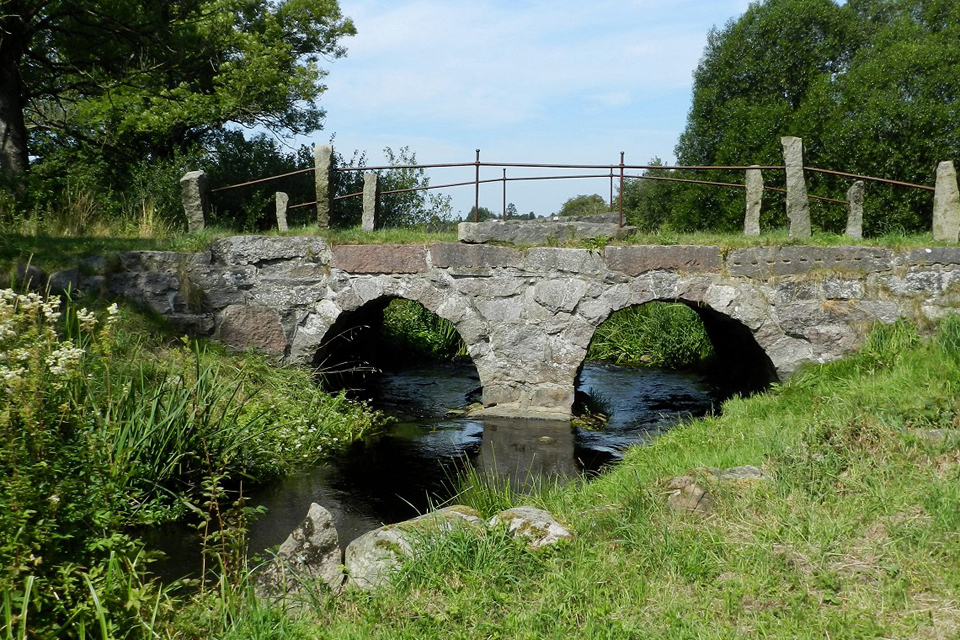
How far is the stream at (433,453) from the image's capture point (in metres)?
5.99

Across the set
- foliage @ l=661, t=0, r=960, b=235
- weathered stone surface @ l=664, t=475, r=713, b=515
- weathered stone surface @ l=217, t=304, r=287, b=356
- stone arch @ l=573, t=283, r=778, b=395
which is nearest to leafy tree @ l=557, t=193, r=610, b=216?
foliage @ l=661, t=0, r=960, b=235

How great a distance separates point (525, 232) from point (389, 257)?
58.5 inches

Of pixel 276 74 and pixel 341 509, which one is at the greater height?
pixel 276 74

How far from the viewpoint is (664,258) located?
8.38 meters

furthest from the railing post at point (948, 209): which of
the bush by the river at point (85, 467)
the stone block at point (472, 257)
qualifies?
the bush by the river at point (85, 467)

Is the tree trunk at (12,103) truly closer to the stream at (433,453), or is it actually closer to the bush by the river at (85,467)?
the stream at (433,453)

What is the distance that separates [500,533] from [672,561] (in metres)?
0.88

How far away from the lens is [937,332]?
7797 mm

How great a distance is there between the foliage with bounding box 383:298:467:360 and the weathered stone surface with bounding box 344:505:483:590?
28.4 feet

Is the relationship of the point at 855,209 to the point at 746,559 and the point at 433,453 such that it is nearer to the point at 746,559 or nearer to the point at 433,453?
the point at 433,453

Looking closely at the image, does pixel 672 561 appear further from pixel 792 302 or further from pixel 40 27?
pixel 40 27

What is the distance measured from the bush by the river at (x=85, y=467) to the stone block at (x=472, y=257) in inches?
111

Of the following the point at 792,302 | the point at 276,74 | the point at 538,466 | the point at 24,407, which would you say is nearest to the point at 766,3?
the point at 276,74

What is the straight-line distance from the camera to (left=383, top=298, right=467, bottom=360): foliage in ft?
44.1
